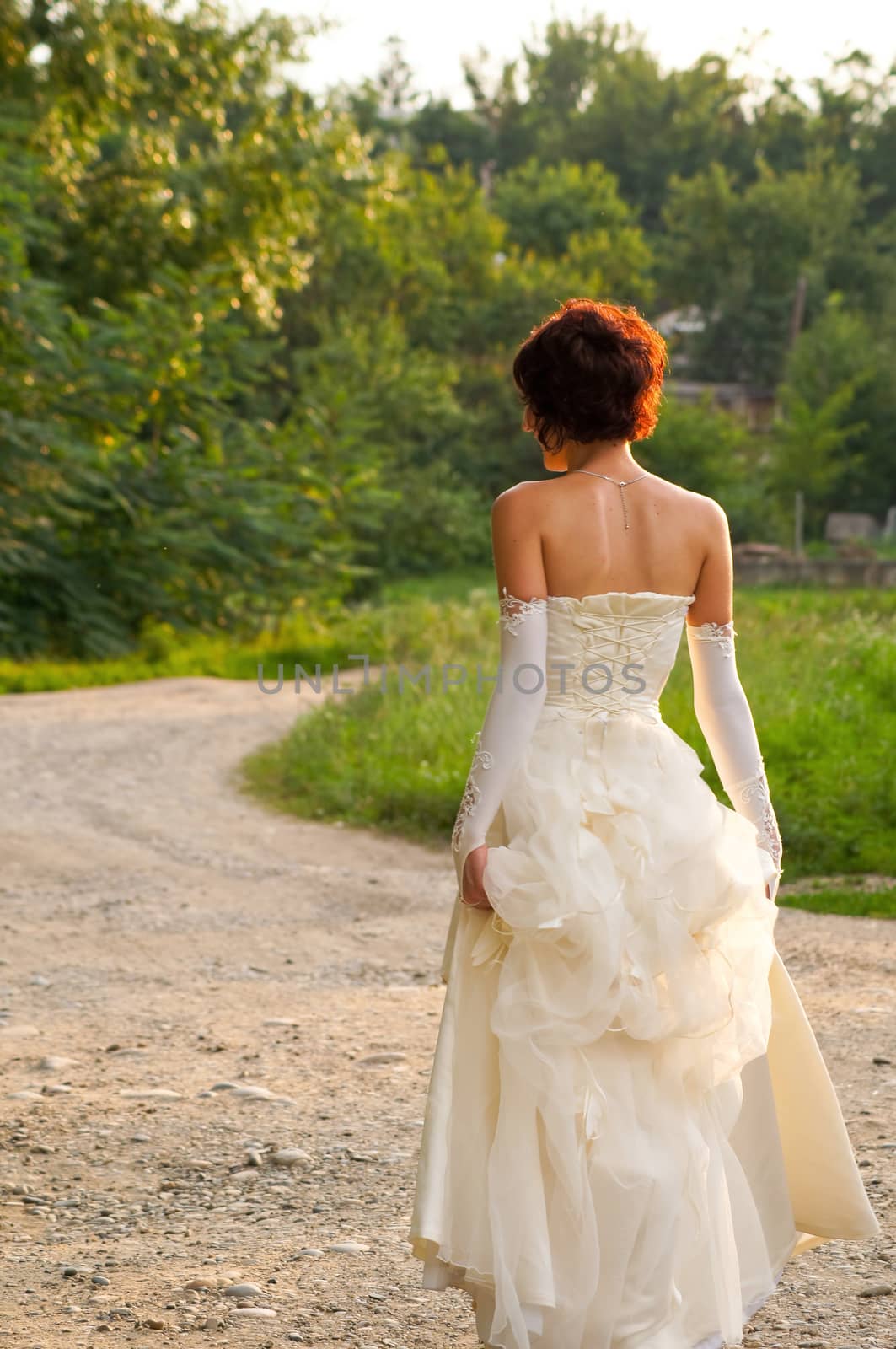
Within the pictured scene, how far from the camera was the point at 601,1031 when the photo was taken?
267cm

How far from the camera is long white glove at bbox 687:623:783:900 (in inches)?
116

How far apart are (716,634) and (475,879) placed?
2.23 feet

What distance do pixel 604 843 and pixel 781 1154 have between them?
28.1 inches

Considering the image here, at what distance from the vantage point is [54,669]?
1617 cm

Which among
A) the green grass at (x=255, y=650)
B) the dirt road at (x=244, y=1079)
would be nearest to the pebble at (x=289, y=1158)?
the dirt road at (x=244, y=1079)

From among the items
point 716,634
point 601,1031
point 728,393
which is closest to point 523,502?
point 716,634

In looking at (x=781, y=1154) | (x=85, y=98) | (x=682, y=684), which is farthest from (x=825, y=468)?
(x=781, y=1154)

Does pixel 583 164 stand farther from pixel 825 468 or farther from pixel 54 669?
pixel 54 669

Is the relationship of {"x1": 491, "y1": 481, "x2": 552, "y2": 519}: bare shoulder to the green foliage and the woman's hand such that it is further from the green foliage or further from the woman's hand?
the green foliage

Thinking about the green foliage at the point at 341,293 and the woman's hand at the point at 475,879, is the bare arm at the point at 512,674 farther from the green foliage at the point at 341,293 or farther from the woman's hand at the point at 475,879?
the green foliage at the point at 341,293

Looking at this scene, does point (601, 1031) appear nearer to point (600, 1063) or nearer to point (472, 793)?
point (600, 1063)

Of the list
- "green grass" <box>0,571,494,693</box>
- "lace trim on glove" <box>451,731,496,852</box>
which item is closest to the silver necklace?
"lace trim on glove" <box>451,731,496,852</box>

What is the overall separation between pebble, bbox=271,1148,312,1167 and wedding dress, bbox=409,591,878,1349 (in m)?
1.36

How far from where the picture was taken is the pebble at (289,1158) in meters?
4.03
